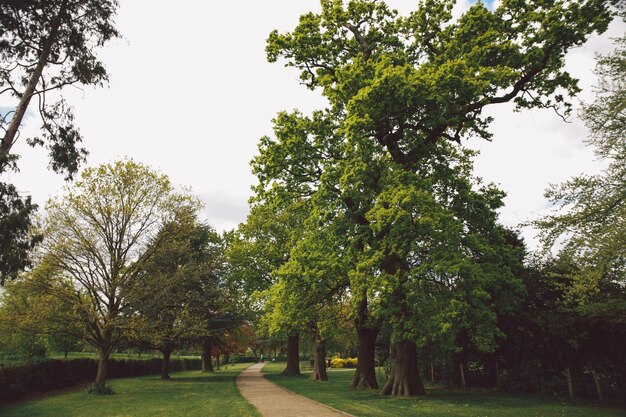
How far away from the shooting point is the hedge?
61.4ft

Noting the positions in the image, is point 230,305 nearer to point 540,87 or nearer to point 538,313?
point 538,313

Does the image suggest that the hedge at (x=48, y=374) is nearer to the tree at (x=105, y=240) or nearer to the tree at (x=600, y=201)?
the tree at (x=105, y=240)

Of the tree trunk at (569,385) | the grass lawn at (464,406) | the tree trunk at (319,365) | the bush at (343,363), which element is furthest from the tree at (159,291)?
the bush at (343,363)

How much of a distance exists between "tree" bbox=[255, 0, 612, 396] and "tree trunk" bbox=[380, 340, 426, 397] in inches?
1.9

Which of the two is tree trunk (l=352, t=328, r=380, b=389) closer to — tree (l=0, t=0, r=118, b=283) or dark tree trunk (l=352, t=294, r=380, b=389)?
dark tree trunk (l=352, t=294, r=380, b=389)

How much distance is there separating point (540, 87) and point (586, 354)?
1204 centimetres

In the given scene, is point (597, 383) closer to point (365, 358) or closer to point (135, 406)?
point (365, 358)

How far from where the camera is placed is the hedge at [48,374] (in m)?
18.7

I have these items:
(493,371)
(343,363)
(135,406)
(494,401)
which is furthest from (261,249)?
(343,363)

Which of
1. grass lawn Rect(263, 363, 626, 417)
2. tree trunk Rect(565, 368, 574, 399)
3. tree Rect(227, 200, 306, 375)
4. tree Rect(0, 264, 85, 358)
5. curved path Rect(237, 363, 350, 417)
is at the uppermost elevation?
tree Rect(227, 200, 306, 375)

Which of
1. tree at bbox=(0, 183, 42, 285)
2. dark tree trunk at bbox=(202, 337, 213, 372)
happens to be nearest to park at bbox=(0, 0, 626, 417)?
tree at bbox=(0, 183, 42, 285)

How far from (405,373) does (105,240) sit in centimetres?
1843

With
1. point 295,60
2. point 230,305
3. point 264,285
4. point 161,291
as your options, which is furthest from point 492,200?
point 230,305

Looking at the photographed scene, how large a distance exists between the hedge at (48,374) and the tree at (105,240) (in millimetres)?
2914
